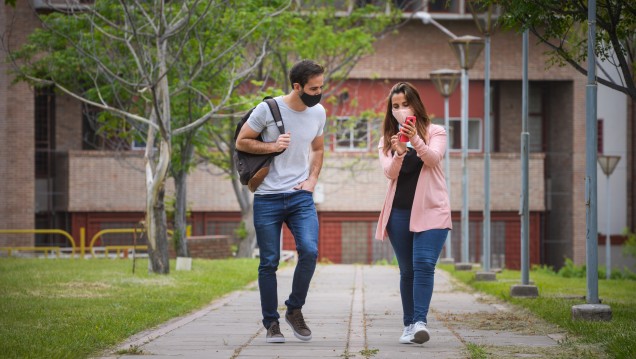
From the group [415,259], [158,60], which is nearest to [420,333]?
[415,259]

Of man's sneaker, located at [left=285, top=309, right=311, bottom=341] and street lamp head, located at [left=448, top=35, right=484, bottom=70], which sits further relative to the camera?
street lamp head, located at [left=448, top=35, right=484, bottom=70]

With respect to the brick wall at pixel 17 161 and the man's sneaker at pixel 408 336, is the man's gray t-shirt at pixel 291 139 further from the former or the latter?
the brick wall at pixel 17 161

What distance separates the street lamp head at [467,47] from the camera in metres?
23.3

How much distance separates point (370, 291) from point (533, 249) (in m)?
24.3

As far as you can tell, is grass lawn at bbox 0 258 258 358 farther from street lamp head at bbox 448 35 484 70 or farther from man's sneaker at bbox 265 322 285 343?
street lamp head at bbox 448 35 484 70

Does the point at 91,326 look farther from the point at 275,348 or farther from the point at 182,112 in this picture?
the point at 182,112

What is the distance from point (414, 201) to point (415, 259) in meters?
0.42

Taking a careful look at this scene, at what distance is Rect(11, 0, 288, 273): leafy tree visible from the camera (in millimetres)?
18828

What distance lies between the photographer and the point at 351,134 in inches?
1300

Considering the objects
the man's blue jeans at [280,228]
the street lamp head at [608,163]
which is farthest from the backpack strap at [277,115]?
the street lamp head at [608,163]

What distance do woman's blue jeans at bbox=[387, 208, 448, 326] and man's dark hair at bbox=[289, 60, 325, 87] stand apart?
1.19 m

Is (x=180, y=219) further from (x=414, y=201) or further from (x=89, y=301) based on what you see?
(x=414, y=201)

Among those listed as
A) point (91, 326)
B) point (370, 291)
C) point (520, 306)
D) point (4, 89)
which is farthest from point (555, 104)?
point (91, 326)

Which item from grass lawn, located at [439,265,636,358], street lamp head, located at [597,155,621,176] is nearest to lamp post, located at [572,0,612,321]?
grass lawn, located at [439,265,636,358]
